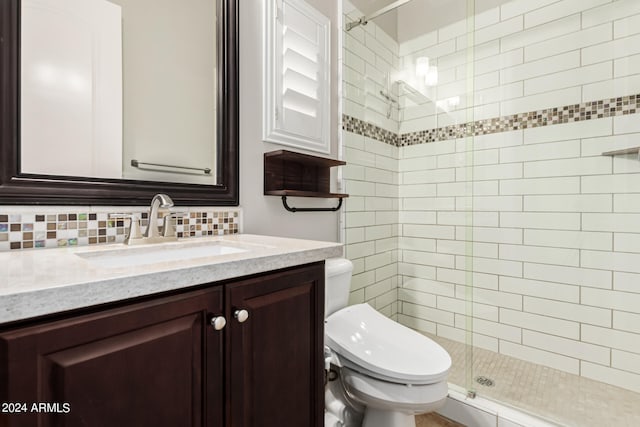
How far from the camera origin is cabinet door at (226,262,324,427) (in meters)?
0.70

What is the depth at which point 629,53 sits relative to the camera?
5.34 feet

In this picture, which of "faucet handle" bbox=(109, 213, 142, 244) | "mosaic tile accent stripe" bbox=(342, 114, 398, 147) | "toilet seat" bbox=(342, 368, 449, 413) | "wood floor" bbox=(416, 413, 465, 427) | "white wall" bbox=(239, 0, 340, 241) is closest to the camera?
"faucet handle" bbox=(109, 213, 142, 244)

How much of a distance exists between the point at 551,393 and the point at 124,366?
6.59 ft

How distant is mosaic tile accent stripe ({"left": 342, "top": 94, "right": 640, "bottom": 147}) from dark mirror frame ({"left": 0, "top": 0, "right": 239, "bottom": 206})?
2.74ft

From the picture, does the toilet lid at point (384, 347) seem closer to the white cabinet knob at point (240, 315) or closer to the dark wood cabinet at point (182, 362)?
the dark wood cabinet at point (182, 362)

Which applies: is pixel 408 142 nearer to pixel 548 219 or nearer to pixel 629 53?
pixel 548 219

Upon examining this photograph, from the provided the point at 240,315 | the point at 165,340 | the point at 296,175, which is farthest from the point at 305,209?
the point at 165,340

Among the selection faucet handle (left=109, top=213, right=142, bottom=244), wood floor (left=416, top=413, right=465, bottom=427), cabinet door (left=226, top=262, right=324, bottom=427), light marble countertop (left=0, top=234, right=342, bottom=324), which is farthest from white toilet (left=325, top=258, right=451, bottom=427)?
faucet handle (left=109, top=213, right=142, bottom=244)

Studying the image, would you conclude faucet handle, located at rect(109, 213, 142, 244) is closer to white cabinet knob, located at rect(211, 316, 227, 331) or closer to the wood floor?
white cabinet knob, located at rect(211, 316, 227, 331)

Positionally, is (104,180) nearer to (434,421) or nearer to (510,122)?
(434,421)

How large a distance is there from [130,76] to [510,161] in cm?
206

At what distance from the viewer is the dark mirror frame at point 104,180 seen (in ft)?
2.68

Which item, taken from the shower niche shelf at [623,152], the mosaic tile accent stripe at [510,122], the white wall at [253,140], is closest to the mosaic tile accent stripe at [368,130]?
the mosaic tile accent stripe at [510,122]

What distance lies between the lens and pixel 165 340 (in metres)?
0.59
